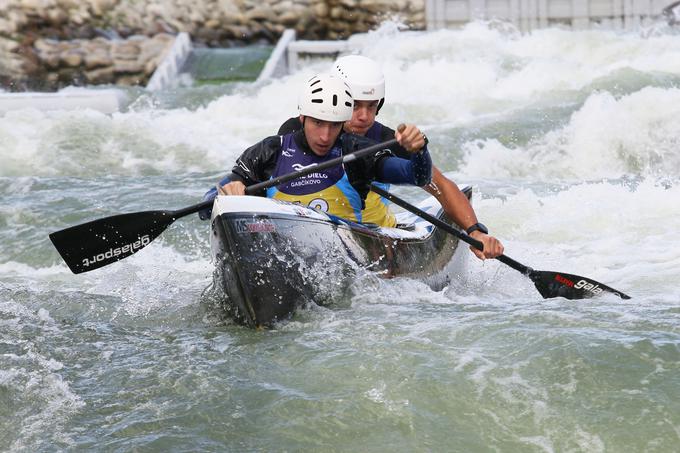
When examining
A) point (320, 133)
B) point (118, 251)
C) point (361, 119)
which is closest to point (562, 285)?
point (361, 119)

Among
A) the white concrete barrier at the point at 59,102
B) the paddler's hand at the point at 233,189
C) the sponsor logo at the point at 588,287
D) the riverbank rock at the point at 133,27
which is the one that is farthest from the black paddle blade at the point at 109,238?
the riverbank rock at the point at 133,27

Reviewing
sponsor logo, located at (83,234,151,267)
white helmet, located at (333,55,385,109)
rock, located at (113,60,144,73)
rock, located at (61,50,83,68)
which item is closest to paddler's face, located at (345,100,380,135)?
white helmet, located at (333,55,385,109)

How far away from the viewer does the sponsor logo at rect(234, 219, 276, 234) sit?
5.36m

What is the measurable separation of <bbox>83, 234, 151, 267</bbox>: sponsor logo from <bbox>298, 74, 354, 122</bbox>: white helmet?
3.57ft

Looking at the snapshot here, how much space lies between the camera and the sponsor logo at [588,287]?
21.0 feet

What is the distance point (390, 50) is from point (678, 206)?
749 centimetres

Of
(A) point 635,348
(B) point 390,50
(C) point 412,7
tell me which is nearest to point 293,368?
(A) point 635,348

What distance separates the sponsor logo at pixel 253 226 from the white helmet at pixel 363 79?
1.15m

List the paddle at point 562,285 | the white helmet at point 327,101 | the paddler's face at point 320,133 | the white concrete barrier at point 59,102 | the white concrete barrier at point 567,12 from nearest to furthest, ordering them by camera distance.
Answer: the white helmet at point 327,101, the paddler's face at point 320,133, the paddle at point 562,285, the white concrete barrier at point 59,102, the white concrete barrier at point 567,12

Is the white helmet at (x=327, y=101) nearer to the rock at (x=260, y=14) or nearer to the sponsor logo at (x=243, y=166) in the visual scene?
the sponsor logo at (x=243, y=166)

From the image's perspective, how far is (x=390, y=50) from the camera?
15.8 metres

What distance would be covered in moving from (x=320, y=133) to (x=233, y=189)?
1.70 feet

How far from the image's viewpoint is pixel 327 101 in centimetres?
553

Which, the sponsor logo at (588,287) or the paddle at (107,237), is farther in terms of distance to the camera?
the sponsor logo at (588,287)
